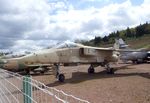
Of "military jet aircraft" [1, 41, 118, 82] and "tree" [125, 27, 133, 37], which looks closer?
"military jet aircraft" [1, 41, 118, 82]

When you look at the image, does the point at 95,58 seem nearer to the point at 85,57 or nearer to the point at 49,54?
the point at 85,57

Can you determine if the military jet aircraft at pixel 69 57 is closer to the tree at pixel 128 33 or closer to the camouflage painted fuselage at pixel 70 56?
the camouflage painted fuselage at pixel 70 56

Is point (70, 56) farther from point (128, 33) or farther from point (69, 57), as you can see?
point (128, 33)

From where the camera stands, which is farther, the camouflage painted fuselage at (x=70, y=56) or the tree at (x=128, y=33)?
the tree at (x=128, y=33)

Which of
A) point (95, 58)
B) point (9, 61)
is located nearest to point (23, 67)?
point (9, 61)

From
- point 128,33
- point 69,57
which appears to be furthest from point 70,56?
point 128,33

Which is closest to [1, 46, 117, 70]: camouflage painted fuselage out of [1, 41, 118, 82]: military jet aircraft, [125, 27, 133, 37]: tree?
[1, 41, 118, 82]: military jet aircraft

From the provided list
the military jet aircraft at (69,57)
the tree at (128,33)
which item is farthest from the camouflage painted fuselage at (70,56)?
the tree at (128,33)

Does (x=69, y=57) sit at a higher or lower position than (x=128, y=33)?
lower

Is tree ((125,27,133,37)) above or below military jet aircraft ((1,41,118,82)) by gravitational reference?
above

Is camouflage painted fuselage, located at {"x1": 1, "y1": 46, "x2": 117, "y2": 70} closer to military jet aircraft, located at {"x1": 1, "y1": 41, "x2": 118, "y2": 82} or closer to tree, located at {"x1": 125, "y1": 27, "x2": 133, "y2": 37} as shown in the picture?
military jet aircraft, located at {"x1": 1, "y1": 41, "x2": 118, "y2": 82}

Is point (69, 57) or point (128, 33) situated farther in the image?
point (128, 33)

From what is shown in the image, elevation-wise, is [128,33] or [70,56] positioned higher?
[128,33]

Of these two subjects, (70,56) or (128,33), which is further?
(128,33)
